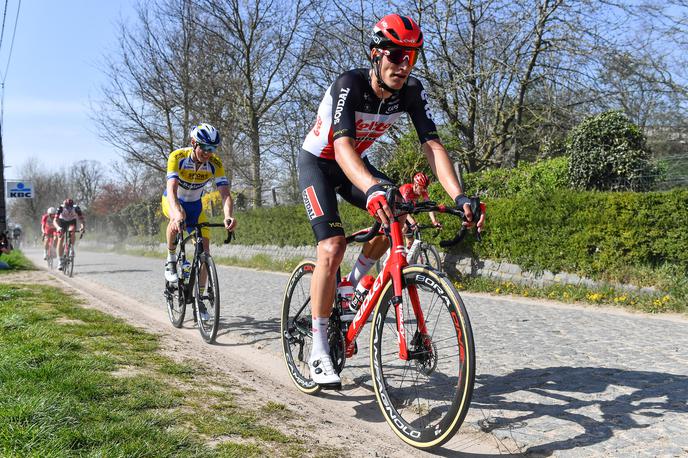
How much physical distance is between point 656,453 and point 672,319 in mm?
4964

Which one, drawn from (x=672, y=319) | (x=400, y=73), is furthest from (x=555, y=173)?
(x=400, y=73)

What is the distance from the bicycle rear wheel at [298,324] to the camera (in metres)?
4.39

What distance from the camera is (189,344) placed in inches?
234

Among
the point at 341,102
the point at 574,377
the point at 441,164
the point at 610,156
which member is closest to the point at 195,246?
A: the point at 341,102

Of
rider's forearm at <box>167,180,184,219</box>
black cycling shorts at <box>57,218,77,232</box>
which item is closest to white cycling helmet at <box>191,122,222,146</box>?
rider's forearm at <box>167,180,184,219</box>

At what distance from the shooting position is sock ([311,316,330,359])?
382cm

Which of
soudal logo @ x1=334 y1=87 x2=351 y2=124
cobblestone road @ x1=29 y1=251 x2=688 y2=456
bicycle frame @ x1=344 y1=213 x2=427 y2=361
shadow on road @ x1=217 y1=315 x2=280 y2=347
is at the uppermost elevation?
soudal logo @ x1=334 y1=87 x2=351 y2=124

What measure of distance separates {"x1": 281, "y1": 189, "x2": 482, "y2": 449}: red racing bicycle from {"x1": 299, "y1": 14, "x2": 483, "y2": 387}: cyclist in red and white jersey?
18 centimetres

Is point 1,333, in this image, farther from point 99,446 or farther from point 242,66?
point 242,66

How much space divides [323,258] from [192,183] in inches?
147

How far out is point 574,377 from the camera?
4227 mm

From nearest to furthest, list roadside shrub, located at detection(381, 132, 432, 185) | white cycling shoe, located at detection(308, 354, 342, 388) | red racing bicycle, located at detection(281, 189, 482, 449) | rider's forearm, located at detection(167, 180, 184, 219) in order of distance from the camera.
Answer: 1. red racing bicycle, located at detection(281, 189, 482, 449)
2. white cycling shoe, located at detection(308, 354, 342, 388)
3. rider's forearm, located at detection(167, 180, 184, 219)
4. roadside shrub, located at detection(381, 132, 432, 185)

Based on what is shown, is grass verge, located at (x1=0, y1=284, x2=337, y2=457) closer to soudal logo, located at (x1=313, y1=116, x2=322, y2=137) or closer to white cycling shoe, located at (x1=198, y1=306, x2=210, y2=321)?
white cycling shoe, located at (x1=198, y1=306, x2=210, y2=321)

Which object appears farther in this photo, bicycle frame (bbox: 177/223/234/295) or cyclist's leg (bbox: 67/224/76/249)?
cyclist's leg (bbox: 67/224/76/249)
